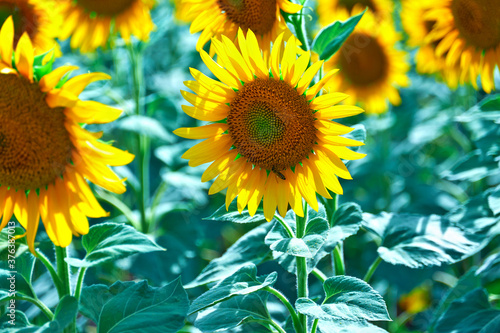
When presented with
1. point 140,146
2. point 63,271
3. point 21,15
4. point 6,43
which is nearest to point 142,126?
point 140,146

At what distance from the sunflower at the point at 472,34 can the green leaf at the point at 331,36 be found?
0.84 m

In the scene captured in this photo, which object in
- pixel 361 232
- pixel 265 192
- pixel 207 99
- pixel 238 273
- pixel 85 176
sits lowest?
pixel 361 232

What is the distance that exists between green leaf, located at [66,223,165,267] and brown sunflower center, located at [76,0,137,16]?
130 cm

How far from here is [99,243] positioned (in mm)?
1489

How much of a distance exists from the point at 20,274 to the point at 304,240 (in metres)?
0.78

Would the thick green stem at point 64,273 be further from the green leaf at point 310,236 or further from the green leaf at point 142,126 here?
the green leaf at point 142,126

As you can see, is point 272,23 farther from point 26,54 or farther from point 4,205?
point 4,205

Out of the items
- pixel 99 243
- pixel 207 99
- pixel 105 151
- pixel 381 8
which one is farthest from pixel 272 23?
pixel 381 8

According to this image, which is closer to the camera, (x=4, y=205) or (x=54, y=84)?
(x=54, y=84)

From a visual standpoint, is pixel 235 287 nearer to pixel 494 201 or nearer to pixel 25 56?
pixel 25 56

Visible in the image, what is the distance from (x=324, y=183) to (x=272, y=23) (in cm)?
52

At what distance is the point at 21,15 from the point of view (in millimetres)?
2197

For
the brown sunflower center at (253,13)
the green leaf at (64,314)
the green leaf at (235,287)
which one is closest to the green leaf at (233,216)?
the green leaf at (235,287)

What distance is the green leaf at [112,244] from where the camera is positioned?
1415mm
